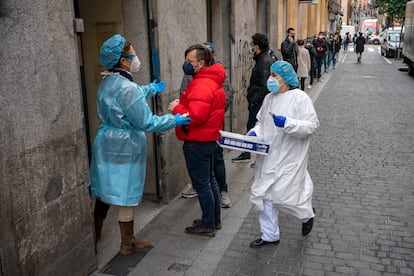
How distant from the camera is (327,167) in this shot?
6.77 m

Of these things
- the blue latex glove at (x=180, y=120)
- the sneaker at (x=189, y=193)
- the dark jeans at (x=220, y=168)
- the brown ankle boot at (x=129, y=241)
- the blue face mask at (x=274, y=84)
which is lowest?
the sneaker at (x=189, y=193)

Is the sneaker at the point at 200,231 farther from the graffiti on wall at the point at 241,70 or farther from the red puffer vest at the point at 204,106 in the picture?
the graffiti on wall at the point at 241,70

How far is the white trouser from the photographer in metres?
4.09

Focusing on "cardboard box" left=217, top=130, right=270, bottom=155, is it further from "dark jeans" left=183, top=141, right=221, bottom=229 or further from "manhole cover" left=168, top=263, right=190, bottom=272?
"manhole cover" left=168, top=263, right=190, bottom=272

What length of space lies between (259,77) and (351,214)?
2273 millimetres

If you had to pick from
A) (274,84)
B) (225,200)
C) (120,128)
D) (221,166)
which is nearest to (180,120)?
(120,128)

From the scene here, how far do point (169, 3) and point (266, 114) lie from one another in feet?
6.59

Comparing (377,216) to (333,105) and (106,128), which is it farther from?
(333,105)

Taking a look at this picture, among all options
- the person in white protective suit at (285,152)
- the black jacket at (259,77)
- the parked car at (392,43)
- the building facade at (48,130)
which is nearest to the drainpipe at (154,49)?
the building facade at (48,130)

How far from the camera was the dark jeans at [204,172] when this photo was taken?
408 centimetres

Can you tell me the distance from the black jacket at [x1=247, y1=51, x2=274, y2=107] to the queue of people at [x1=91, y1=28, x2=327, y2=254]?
2.03 m

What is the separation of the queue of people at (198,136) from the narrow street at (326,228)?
0.22 metres

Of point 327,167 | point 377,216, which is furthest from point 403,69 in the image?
point 377,216

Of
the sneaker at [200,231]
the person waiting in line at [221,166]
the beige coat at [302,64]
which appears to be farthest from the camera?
the beige coat at [302,64]
